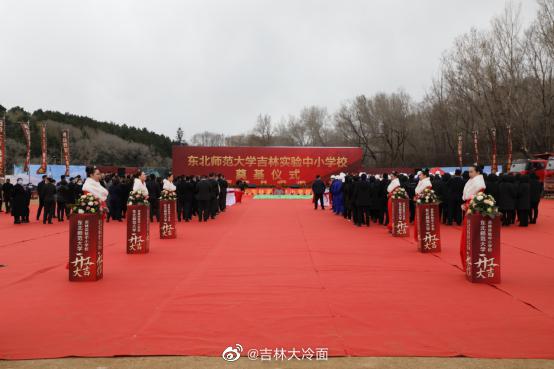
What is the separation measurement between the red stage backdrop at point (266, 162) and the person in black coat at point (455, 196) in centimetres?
2144

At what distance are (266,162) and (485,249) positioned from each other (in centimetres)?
2832

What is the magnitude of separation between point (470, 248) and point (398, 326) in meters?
A: 2.26

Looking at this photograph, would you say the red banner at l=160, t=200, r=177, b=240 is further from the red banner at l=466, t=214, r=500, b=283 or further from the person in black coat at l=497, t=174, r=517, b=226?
the person in black coat at l=497, t=174, r=517, b=226

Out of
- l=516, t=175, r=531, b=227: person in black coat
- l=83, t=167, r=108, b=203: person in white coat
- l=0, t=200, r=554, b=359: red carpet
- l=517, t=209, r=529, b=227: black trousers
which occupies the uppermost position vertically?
l=83, t=167, r=108, b=203: person in white coat

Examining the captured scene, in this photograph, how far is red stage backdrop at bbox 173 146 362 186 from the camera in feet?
109

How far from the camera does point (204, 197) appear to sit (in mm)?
14602

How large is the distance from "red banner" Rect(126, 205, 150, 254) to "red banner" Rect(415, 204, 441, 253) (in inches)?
184

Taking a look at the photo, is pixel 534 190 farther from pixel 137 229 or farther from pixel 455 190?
pixel 137 229

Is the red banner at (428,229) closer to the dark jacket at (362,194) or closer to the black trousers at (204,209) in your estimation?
the dark jacket at (362,194)

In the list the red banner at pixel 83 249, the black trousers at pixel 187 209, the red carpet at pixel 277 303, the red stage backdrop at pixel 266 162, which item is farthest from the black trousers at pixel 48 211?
the red stage backdrop at pixel 266 162

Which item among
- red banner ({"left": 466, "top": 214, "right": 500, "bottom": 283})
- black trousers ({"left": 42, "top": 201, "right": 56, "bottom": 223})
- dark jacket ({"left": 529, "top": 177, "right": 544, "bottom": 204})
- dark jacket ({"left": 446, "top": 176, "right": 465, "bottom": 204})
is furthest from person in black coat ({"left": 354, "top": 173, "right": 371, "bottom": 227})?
black trousers ({"left": 42, "top": 201, "right": 56, "bottom": 223})

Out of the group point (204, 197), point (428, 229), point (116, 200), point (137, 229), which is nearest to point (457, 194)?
point (428, 229)

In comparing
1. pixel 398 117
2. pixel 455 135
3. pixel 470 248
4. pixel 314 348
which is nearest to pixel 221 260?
pixel 470 248

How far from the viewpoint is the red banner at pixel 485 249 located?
5.60 m
